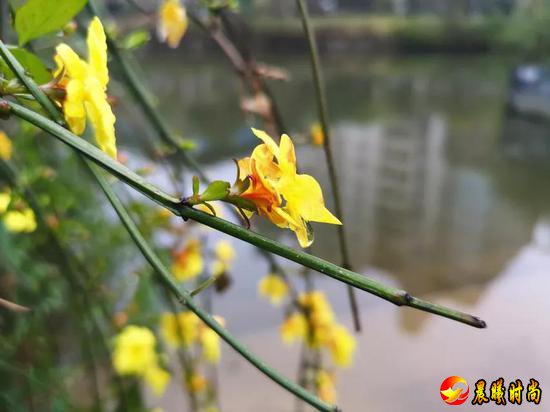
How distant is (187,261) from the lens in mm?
514

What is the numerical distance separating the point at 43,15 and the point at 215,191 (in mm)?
73

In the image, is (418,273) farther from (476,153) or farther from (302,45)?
(302,45)

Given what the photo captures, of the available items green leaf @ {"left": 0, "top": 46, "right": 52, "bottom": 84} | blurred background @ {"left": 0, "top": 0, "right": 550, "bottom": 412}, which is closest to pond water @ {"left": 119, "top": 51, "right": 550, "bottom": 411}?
blurred background @ {"left": 0, "top": 0, "right": 550, "bottom": 412}

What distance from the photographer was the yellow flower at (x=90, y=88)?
144mm

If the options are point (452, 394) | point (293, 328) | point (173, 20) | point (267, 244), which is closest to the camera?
point (267, 244)

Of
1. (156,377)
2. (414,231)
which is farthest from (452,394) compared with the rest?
(414,231)

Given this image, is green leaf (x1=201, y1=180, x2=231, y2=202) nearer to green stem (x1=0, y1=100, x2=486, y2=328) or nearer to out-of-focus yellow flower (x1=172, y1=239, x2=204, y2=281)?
green stem (x1=0, y1=100, x2=486, y2=328)

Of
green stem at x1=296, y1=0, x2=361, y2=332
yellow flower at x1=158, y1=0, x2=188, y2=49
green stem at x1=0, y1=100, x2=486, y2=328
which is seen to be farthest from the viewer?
yellow flower at x1=158, y1=0, x2=188, y2=49

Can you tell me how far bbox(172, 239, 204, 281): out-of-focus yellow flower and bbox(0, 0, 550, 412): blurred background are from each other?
0.06 m

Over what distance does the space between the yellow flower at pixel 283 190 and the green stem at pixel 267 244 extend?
16 millimetres

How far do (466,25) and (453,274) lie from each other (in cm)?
466

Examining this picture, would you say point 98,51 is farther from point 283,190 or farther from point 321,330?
point 321,330

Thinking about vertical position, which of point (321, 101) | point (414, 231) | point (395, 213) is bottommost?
point (321, 101)

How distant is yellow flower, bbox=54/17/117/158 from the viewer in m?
0.14
